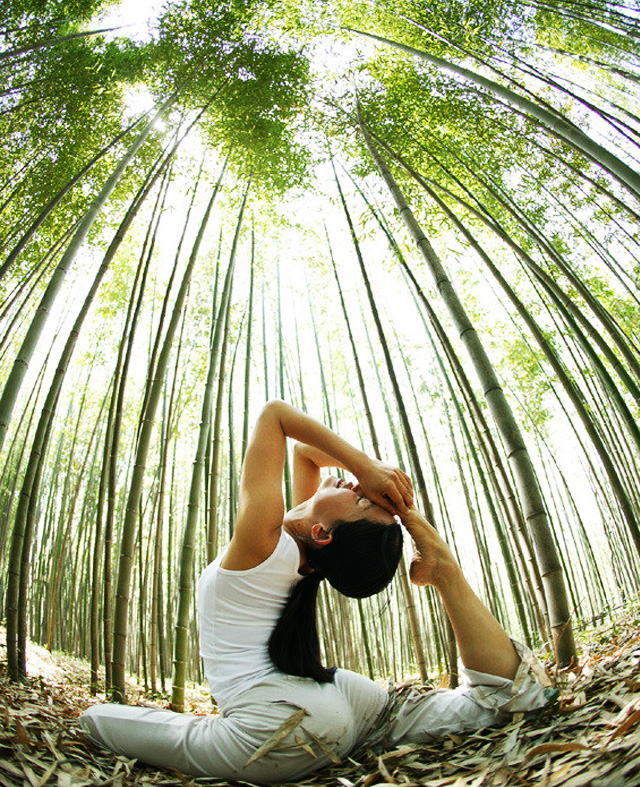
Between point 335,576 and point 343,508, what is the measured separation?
0.61 ft

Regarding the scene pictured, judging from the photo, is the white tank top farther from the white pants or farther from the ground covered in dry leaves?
the ground covered in dry leaves

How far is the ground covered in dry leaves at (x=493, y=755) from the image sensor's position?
752 millimetres

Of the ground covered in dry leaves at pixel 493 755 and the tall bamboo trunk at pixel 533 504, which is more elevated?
the tall bamboo trunk at pixel 533 504

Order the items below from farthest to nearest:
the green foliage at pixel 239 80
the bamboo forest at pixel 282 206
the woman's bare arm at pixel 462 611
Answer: the green foliage at pixel 239 80, the bamboo forest at pixel 282 206, the woman's bare arm at pixel 462 611

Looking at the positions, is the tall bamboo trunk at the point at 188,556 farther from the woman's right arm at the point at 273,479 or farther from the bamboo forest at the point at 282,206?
the woman's right arm at the point at 273,479

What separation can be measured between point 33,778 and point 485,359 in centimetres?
167

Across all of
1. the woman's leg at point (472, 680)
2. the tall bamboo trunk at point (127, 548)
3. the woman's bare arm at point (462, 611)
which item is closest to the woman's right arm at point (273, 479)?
the woman's bare arm at point (462, 611)

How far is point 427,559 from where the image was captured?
127 cm

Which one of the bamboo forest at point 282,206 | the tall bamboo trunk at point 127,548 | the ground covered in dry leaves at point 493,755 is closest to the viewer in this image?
the ground covered in dry leaves at point 493,755

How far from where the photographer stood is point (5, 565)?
238 inches

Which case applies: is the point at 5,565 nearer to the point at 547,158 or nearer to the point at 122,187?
the point at 122,187

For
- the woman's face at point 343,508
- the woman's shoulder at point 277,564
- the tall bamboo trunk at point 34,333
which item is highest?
the tall bamboo trunk at point 34,333

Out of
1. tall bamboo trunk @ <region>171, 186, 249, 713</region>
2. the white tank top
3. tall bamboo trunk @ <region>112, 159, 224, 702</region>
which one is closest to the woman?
the white tank top

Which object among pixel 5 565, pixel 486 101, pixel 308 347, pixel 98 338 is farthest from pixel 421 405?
pixel 5 565
